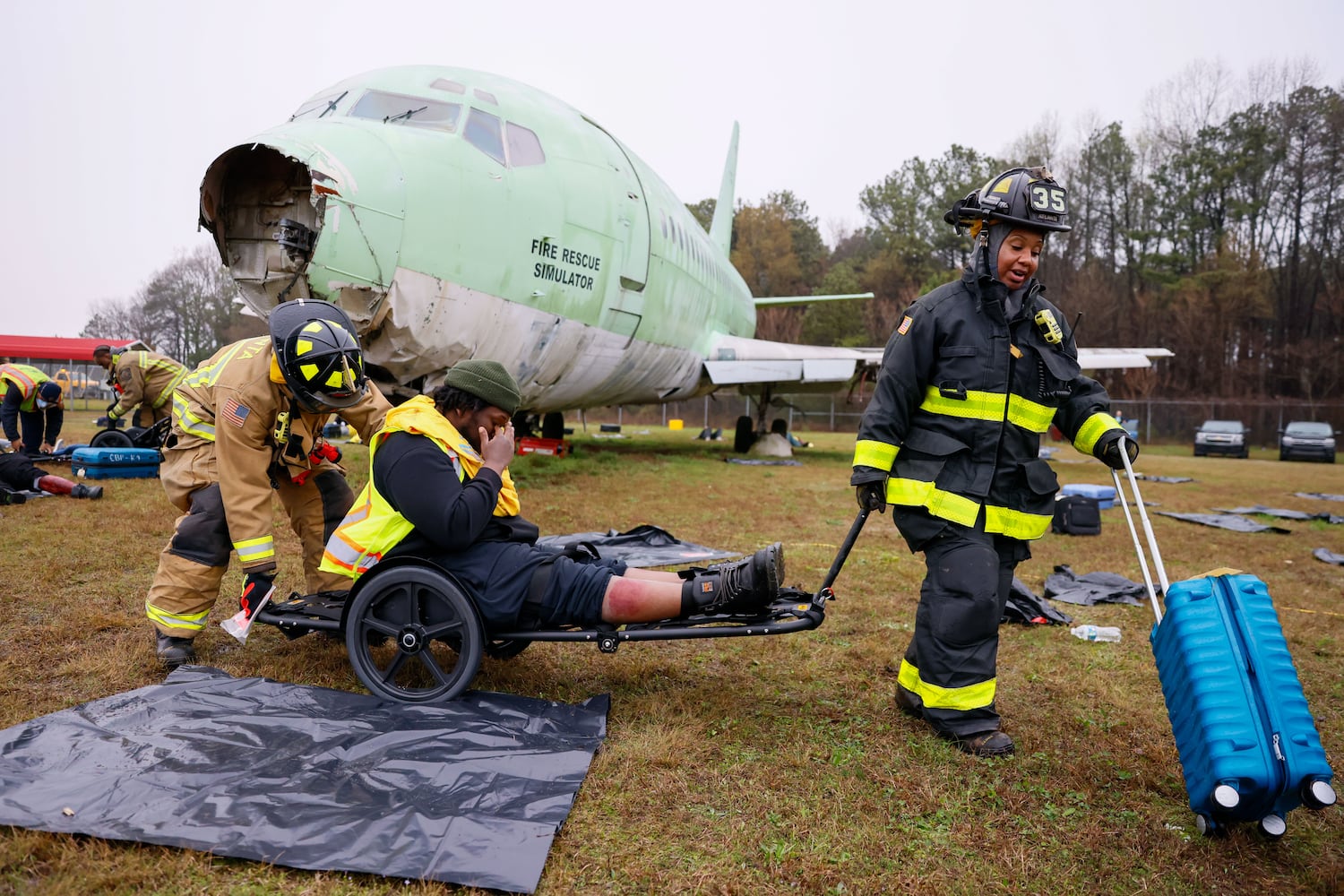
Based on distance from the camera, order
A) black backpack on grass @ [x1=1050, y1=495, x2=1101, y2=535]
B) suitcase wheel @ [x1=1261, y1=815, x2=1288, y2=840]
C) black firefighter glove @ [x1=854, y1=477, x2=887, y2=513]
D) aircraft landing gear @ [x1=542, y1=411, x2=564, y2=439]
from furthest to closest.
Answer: aircraft landing gear @ [x1=542, y1=411, x2=564, y2=439], black backpack on grass @ [x1=1050, y1=495, x2=1101, y2=535], black firefighter glove @ [x1=854, y1=477, x2=887, y2=513], suitcase wheel @ [x1=1261, y1=815, x2=1288, y2=840]

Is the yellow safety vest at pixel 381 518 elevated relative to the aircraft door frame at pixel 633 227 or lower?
lower

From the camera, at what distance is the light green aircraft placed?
5.84m

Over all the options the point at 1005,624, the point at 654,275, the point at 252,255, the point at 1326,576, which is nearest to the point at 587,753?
the point at 1005,624

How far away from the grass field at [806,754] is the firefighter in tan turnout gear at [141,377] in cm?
396

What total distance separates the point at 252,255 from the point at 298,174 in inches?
27.0

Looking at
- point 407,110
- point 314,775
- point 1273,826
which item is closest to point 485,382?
point 314,775

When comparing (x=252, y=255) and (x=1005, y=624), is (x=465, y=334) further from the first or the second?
(x=1005, y=624)

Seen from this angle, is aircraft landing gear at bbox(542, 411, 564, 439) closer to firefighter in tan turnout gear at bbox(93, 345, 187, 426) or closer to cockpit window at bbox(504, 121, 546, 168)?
firefighter in tan turnout gear at bbox(93, 345, 187, 426)

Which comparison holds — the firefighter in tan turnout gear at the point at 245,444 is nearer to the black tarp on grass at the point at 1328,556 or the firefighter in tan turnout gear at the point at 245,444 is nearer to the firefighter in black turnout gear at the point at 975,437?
the firefighter in black turnout gear at the point at 975,437

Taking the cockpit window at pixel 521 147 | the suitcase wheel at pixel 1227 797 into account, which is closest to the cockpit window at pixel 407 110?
the cockpit window at pixel 521 147

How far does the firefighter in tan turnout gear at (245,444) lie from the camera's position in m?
3.46

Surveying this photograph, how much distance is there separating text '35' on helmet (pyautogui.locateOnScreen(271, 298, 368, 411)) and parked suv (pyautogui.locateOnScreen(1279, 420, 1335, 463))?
29.3 meters

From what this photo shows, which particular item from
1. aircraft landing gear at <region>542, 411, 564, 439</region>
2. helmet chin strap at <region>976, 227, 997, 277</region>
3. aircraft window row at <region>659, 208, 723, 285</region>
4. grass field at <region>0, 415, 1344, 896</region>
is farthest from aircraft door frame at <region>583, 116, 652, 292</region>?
aircraft landing gear at <region>542, 411, 564, 439</region>

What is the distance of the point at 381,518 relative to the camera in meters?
3.20
